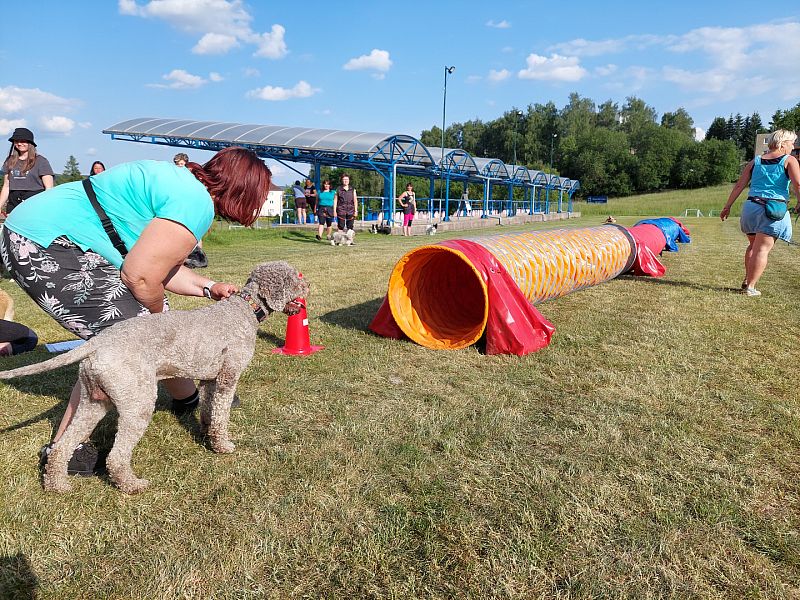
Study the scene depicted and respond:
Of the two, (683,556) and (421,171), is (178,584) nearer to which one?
(683,556)

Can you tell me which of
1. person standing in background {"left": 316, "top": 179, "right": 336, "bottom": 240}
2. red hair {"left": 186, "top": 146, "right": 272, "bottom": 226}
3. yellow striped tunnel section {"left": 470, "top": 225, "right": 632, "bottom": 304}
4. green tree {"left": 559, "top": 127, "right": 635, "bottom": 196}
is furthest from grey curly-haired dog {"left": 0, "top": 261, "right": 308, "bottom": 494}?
green tree {"left": 559, "top": 127, "right": 635, "bottom": 196}

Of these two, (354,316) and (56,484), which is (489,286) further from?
(56,484)

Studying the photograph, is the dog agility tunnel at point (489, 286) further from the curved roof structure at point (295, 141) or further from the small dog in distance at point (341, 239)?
the curved roof structure at point (295, 141)

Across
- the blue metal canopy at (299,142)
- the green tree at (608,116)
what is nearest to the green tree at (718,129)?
the green tree at (608,116)

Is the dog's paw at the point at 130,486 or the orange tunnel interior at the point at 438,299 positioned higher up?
the orange tunnel interior at the point at 438,299

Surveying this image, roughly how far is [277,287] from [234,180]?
2.15 ft

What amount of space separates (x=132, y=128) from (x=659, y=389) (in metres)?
27.2

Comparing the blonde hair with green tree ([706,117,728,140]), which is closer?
the blonde hair

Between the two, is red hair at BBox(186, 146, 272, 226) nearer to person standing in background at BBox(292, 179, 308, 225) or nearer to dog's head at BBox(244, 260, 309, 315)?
dog's head at BBox(244, 260, 309, 315)

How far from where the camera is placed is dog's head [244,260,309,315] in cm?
309

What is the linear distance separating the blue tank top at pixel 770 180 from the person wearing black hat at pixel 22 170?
31.3ft

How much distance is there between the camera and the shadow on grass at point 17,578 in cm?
204

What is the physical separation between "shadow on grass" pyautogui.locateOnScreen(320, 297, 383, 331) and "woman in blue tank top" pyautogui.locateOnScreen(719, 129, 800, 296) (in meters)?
5.31

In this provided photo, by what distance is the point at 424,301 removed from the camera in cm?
585
